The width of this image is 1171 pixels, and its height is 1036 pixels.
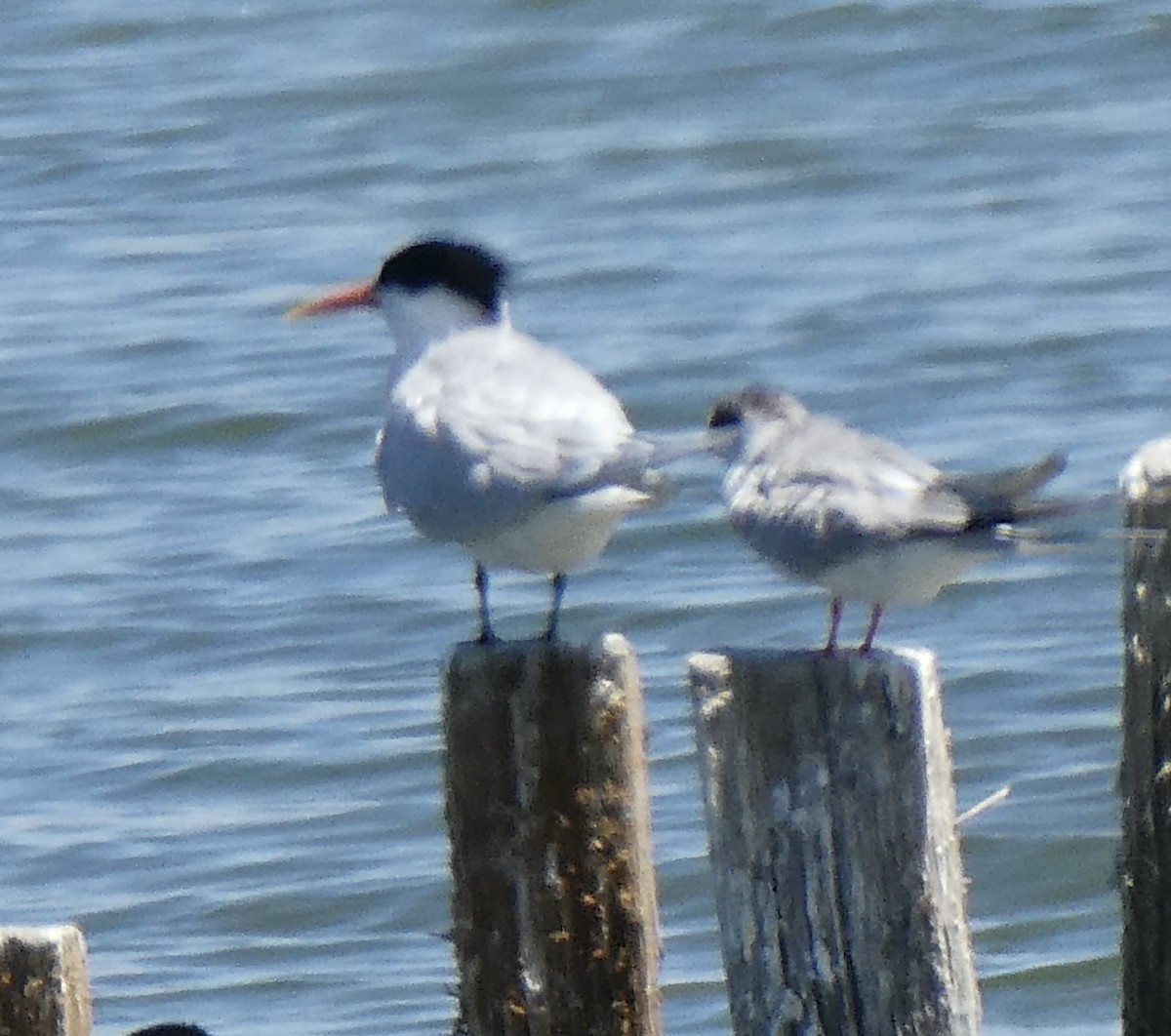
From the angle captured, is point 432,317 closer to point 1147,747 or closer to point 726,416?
point 726,416

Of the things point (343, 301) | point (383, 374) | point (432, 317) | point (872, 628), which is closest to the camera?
point (872, 628)

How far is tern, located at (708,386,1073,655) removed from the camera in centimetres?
443

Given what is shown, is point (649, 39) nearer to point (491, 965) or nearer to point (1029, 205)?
point (1029, 205)

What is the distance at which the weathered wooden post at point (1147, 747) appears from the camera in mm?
4359

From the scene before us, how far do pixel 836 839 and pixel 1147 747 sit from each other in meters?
0.55

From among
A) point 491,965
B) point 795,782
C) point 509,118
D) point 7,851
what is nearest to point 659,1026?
point 491,965

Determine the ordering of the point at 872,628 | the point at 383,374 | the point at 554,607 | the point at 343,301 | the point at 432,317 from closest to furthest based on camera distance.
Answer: the point at 872,628 < the point at 554,607 < the point at 432,317 < the point at 343,301 < the point at 383,374

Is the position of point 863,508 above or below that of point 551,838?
above

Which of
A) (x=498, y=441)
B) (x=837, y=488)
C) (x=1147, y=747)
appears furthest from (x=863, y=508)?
(x=498, y=441)

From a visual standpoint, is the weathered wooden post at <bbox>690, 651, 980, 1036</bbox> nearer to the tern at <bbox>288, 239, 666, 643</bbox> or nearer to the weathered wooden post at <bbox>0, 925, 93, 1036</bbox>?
the tern at <bbox>288, 239, 666, 643</bbox>

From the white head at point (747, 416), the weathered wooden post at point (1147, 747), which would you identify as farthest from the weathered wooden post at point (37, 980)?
the weathered wooden post at point (1147, 747)

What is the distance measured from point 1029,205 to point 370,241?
304 cm

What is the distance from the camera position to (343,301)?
627cm

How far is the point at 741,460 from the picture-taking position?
5051mm
